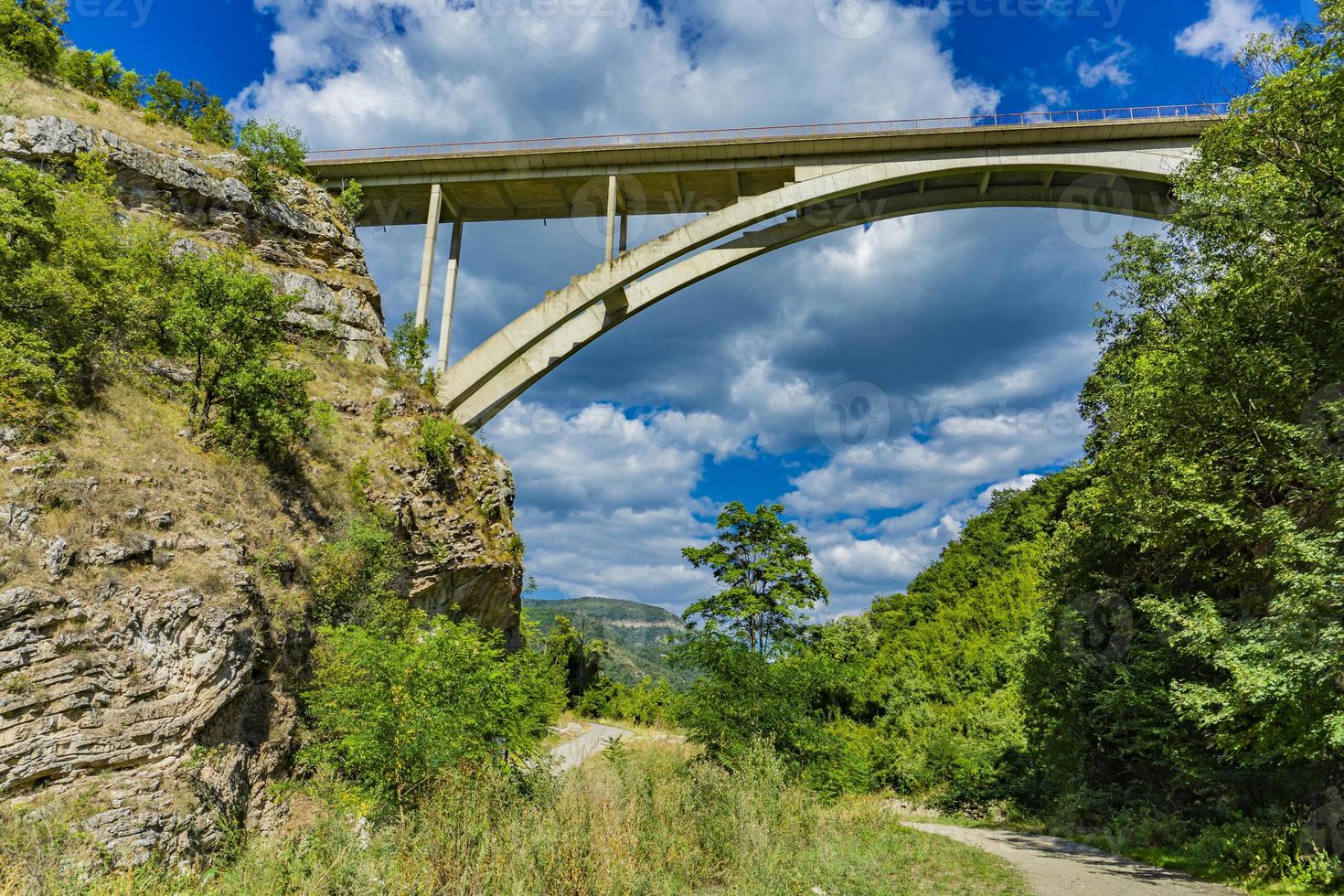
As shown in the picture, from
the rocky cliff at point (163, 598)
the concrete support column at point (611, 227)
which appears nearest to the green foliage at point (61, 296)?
the rocky cliff at point (163, 598)

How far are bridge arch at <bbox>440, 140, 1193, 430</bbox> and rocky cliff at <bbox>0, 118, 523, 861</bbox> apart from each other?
539cm

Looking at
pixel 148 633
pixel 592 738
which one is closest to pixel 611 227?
pixel 148 633

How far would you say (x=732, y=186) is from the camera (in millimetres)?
A: 21469

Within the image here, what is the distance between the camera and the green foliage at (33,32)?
18766mm

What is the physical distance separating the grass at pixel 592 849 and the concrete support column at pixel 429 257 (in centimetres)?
1535

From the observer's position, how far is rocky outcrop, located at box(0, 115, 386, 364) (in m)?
16.7

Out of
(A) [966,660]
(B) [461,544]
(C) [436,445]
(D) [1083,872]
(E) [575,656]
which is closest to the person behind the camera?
(D) [1083,872]

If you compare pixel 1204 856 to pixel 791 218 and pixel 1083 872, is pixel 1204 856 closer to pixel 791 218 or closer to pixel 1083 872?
pixel 1083 872

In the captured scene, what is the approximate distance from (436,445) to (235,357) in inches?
217

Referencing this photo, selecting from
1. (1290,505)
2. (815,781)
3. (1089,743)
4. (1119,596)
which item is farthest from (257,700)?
(1089,743)

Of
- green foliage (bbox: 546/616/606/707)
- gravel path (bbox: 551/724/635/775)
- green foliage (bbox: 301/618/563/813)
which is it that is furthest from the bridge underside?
green foliage (bbox: 546/616/606/707)

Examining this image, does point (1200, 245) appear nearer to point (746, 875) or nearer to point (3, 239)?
point (746, 875)

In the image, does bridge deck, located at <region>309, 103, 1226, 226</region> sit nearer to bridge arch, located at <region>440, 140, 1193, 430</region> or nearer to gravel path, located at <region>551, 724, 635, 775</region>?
bridge arch, located at <region>440, 140, 1193, 430</region>

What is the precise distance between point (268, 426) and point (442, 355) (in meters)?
8.49
